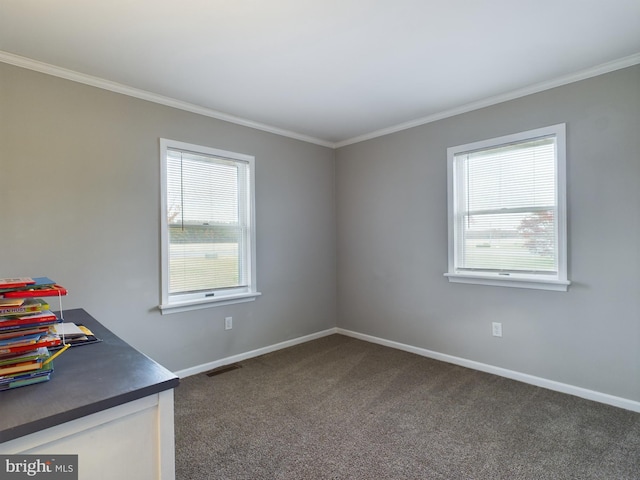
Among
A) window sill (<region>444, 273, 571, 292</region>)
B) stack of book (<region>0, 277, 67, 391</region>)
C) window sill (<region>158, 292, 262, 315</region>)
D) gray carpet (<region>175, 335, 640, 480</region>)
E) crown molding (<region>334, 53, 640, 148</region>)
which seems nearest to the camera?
stack of book (<region>0, 277, 67, 391</region>)

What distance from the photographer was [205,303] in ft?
10.7

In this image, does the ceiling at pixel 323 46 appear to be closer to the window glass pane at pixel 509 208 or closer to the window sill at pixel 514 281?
the window glass pane at pixel 509 208

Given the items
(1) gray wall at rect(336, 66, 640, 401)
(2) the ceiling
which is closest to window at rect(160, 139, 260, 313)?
(2) the ceiling

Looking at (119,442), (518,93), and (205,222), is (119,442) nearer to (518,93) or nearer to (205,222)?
(205,222)

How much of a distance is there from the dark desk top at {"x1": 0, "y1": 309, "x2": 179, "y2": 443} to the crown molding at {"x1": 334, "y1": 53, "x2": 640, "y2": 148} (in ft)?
10.6

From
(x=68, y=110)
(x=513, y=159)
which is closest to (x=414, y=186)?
(x=513, y=159)

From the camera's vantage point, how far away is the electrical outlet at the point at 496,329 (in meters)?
3.11


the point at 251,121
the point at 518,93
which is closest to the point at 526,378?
the point at 518,93

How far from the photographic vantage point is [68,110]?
2.55m

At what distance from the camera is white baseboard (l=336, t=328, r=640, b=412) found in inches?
99.1

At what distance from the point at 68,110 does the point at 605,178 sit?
12.9 ft

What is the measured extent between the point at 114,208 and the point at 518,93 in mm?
3398

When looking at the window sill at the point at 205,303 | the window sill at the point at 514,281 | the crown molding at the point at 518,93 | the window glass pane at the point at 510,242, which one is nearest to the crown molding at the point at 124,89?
the crown molding at the point at 518,93

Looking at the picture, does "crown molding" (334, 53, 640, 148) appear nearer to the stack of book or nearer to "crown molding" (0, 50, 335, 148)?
"crown molding" (0, 50, 335, 148)
